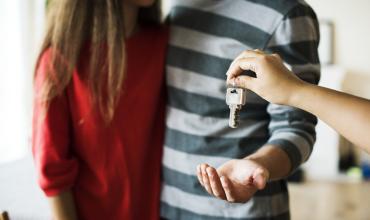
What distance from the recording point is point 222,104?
69 cm

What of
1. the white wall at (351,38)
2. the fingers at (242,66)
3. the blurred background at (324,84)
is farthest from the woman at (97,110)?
the white wall at (351,38)

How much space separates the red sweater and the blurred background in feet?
0.71

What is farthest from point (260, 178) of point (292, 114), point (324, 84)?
point (324, 84)

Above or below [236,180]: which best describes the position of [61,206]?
below

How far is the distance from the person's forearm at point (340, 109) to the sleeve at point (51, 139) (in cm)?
46

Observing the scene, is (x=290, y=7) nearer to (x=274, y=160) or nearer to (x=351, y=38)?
(x=274, y=160)

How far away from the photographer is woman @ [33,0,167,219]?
2.32 ft

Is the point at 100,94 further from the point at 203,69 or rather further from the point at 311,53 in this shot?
the point at 311,53

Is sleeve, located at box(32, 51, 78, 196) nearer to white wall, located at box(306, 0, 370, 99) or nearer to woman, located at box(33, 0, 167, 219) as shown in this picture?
woman, located at box(33, 0, 167, 219)

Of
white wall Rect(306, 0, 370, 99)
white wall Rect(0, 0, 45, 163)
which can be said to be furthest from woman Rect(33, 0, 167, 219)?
white wall Rect(306, 0, 370, 99)

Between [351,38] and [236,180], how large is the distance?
8.39ft

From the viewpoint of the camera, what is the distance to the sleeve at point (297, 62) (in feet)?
2.01

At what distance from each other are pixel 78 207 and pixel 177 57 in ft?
1.15

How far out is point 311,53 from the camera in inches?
24.8
